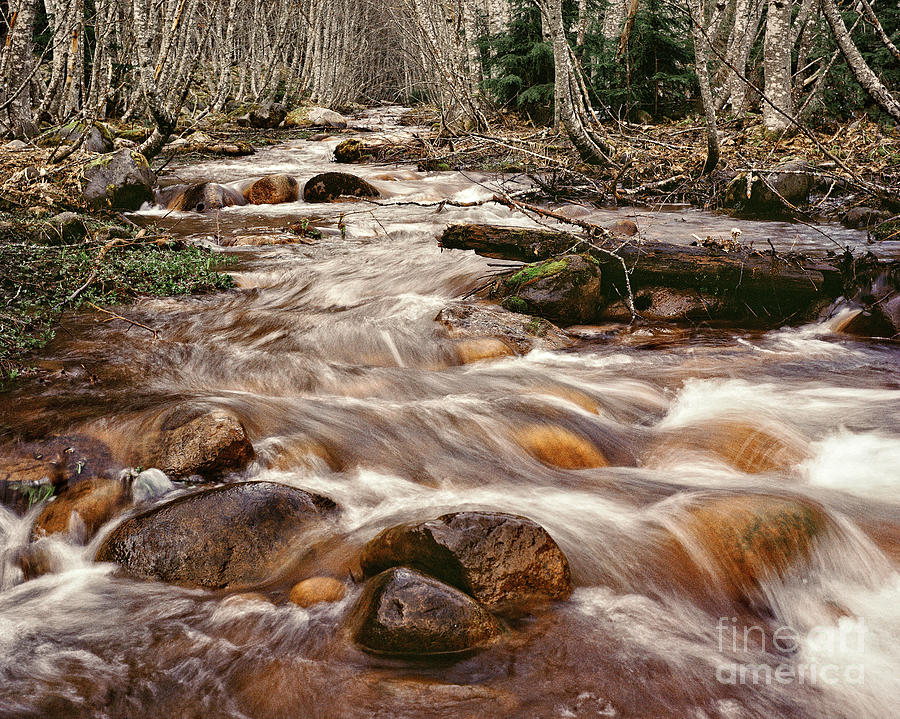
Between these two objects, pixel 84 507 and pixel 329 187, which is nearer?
pixel 84 507

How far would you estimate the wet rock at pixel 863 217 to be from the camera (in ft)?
25.4

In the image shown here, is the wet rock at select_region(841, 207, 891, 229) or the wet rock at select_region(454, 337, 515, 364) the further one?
the wet rock at select_region(841, 207, 891, 229)

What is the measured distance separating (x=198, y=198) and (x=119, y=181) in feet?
3.64

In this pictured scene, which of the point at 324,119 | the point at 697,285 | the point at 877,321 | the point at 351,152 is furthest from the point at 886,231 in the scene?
the point at 324,119

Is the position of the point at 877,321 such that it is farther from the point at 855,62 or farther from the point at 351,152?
the point at 351,152

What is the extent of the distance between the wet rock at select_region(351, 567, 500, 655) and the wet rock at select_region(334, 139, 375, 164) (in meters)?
14.3

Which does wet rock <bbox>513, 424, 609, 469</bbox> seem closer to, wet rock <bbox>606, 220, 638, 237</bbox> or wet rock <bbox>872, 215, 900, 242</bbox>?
wet rock <bbox>606, 220, 638, 237</bbox>

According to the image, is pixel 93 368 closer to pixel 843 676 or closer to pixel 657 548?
pixel 657 548

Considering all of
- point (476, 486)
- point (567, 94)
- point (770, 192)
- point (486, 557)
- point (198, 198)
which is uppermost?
point (567, 94)

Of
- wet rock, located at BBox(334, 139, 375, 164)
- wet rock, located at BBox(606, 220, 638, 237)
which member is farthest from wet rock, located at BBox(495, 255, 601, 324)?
wet rock, located at BBox(334, 139, 375, 164)

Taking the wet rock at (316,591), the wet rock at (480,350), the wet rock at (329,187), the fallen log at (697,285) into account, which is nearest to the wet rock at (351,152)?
the wet rock at (329,187)

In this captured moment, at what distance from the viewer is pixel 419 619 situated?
7.95 ft

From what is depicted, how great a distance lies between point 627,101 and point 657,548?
1444cm

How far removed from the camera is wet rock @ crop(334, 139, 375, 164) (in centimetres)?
1559
